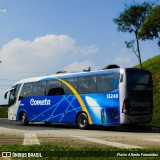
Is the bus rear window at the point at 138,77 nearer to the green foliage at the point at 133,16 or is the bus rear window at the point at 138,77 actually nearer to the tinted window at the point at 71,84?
the tinted window at the point at 71,84

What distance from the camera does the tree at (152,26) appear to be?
36.8m

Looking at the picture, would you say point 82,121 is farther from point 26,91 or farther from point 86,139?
point 86,139

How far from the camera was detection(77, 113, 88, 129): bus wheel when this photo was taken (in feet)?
74.5

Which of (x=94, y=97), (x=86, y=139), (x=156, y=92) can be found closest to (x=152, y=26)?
(x=156, y=92)

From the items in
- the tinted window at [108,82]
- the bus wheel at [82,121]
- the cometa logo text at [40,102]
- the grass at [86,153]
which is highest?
the tinted window at [108,82]

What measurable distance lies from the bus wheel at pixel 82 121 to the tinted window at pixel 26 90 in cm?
539

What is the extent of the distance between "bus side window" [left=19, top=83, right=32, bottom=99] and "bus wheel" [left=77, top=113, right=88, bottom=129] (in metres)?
5.39

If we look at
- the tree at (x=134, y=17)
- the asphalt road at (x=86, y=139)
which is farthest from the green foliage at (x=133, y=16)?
the asphalt road at (x=86, y=139)

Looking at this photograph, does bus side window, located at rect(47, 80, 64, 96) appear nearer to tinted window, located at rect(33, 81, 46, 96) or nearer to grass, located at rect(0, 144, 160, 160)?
tinted window, located at rect(33, 81, 46, 96)

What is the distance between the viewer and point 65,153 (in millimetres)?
9484

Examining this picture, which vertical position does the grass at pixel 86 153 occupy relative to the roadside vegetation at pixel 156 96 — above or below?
below

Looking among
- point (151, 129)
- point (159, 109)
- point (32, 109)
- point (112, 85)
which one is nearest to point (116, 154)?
point (112, 85)

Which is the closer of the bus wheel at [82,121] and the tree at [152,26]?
the bus wheel at [82,121]

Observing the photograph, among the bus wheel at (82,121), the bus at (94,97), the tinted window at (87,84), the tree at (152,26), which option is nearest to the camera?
the bus at (94,97)
